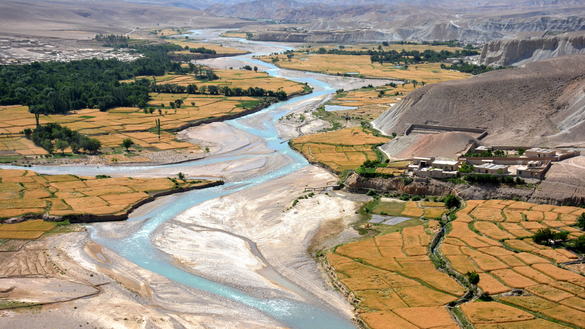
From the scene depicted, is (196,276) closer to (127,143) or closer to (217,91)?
(127,143)

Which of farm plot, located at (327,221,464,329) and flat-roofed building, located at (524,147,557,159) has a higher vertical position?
flat-roofed building, located at (524,147,557,159)

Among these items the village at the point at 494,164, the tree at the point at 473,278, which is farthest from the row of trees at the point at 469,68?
the tree at the point at 473,278

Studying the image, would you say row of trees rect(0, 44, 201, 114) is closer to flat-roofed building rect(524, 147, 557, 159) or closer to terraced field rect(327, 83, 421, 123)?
terraced field rect(327, 83, 421, 123)

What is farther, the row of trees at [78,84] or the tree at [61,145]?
the row of trees at [78,84]

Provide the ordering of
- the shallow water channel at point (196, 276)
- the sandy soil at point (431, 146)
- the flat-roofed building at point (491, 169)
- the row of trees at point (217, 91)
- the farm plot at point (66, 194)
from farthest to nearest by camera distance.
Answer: the row of trees at point (217, 91) → the sandy soil at point (431, 146) → the flat-roofed building at point (491, 169) → the farm plot at point (66, 194) → the shallow water channel at point (196, 276)

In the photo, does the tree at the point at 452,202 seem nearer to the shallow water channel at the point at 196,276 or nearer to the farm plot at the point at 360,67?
the shallow water channel at the point at 196,276

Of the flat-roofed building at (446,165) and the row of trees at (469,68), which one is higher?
the row of trees at (469,68)

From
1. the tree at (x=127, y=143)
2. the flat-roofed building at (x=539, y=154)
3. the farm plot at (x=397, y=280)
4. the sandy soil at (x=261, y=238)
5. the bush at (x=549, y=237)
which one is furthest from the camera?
the tree at (x=127, y=143)

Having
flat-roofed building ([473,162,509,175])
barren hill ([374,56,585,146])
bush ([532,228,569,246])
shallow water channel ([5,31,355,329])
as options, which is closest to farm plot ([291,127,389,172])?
shallow water channel ([5,31,355,329])
